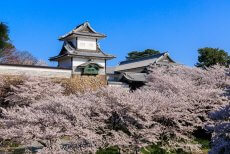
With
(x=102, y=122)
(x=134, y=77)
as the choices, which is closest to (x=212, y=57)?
(x=134, y=77)

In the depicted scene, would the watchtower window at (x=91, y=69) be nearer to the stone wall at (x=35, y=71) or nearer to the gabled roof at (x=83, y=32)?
the stone wall at (x=35, y=71)

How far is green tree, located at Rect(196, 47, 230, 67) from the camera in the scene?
1687 inches

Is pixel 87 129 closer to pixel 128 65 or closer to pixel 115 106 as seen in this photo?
pixel 115 106

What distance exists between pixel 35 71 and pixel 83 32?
257 inches

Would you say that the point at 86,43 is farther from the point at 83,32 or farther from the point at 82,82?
the point at 82,82

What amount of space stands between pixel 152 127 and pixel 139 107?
1.23 metres

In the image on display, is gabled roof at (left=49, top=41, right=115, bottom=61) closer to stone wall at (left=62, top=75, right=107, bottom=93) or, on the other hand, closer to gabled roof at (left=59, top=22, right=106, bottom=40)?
gabled roof at (left=59, top=22, right=106, bottom=40)

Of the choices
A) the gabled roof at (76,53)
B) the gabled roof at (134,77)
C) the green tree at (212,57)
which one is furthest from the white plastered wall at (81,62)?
the green tree at (212,57)

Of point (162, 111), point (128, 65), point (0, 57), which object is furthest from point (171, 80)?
point (0, 57)

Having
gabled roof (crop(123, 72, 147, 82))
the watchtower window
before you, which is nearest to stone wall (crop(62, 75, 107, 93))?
the watchtower window

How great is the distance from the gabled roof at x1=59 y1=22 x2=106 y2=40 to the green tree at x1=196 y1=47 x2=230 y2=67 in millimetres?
18238

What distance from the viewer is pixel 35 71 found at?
25406 millimetres

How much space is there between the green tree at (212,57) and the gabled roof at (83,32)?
18238 mm

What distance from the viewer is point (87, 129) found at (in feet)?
38.9
